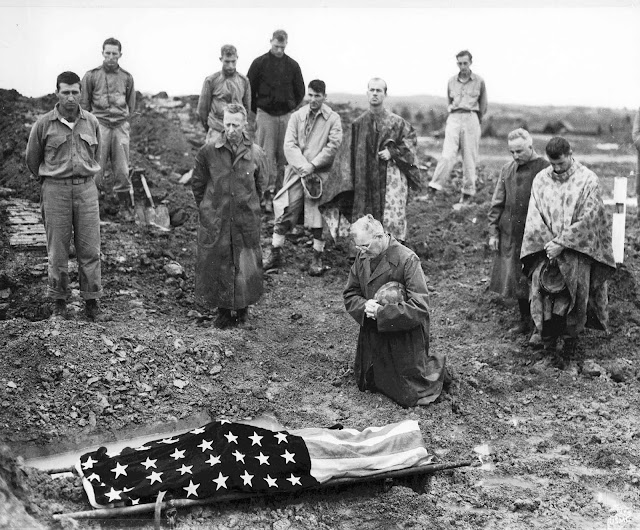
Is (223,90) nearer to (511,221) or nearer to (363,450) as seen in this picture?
(511,221)

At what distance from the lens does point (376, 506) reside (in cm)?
615

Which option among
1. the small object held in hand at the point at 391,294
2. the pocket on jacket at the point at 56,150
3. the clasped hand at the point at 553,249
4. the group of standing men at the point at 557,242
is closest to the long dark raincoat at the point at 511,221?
the group of standing men at the point at 557,242

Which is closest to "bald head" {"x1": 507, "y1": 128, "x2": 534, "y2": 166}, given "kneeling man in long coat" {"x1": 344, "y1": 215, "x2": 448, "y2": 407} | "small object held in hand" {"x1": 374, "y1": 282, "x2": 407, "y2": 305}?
"kneeling man in long coat" {"x1": 344, "y1": 215, "x2": 448, "y2": 407}

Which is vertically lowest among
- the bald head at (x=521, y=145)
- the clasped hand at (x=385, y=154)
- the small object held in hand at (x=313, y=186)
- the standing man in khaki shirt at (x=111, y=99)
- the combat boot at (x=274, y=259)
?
the combat boot at (x=274, y=259)

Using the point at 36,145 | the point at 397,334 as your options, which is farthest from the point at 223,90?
the point at 397,334

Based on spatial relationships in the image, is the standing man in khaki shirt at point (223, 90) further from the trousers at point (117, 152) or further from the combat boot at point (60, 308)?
the combat boot at point (60, 308)

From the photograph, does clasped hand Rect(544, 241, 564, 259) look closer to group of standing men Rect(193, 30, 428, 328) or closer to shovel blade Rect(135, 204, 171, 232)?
group of standing men Rect(193, 30, 428, 328)

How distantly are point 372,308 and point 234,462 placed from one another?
2.12m

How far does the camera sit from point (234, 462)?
5.90 metres

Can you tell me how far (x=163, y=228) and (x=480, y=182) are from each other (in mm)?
5267

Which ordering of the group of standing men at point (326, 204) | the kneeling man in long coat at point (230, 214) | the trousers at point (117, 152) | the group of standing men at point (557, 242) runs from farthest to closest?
the trousers at point (117, 152)
the kneeling man in long coat at point (230, 214)
the group of standing men at point (557, 242)
the group of standing men at point (326, 204)

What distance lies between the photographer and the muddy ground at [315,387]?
6.11 metres

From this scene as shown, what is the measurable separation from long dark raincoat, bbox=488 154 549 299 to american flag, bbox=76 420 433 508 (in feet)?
11.1

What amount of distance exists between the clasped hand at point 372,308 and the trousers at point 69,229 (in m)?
2.96
